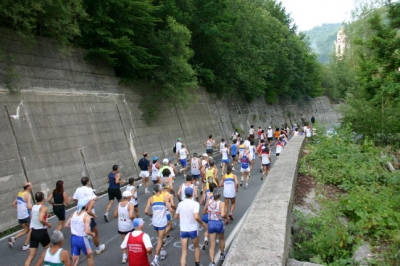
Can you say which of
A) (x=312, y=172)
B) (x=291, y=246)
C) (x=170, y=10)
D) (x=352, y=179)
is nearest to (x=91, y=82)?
(x=170, y=10)

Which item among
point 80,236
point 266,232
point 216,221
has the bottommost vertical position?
point 216,221

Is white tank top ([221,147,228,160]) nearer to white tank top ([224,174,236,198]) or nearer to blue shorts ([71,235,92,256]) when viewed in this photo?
white tank top ([224,174,236,198])

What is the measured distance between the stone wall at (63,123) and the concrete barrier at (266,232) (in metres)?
8.87

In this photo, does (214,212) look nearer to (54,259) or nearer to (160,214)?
(160,214)

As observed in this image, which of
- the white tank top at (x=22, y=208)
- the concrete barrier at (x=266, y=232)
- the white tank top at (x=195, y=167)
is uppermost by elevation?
the white tank top at (x=22, y=208)

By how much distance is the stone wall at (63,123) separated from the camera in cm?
1262

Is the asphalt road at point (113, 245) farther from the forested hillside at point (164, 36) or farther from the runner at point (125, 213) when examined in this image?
the forested hillside at point (164, 36)

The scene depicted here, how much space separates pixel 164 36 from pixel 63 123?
31.6ft

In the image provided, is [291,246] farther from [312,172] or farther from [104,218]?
[104,218]

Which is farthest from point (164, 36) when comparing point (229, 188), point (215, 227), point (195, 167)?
point (215, 227)

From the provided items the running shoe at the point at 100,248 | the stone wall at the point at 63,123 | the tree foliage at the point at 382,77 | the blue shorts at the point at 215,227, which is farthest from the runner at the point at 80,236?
the tree foliage at the point at 382,77

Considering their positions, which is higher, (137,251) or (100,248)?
(137,251)

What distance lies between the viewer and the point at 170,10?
24078mm

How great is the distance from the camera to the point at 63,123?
15.1 meters
